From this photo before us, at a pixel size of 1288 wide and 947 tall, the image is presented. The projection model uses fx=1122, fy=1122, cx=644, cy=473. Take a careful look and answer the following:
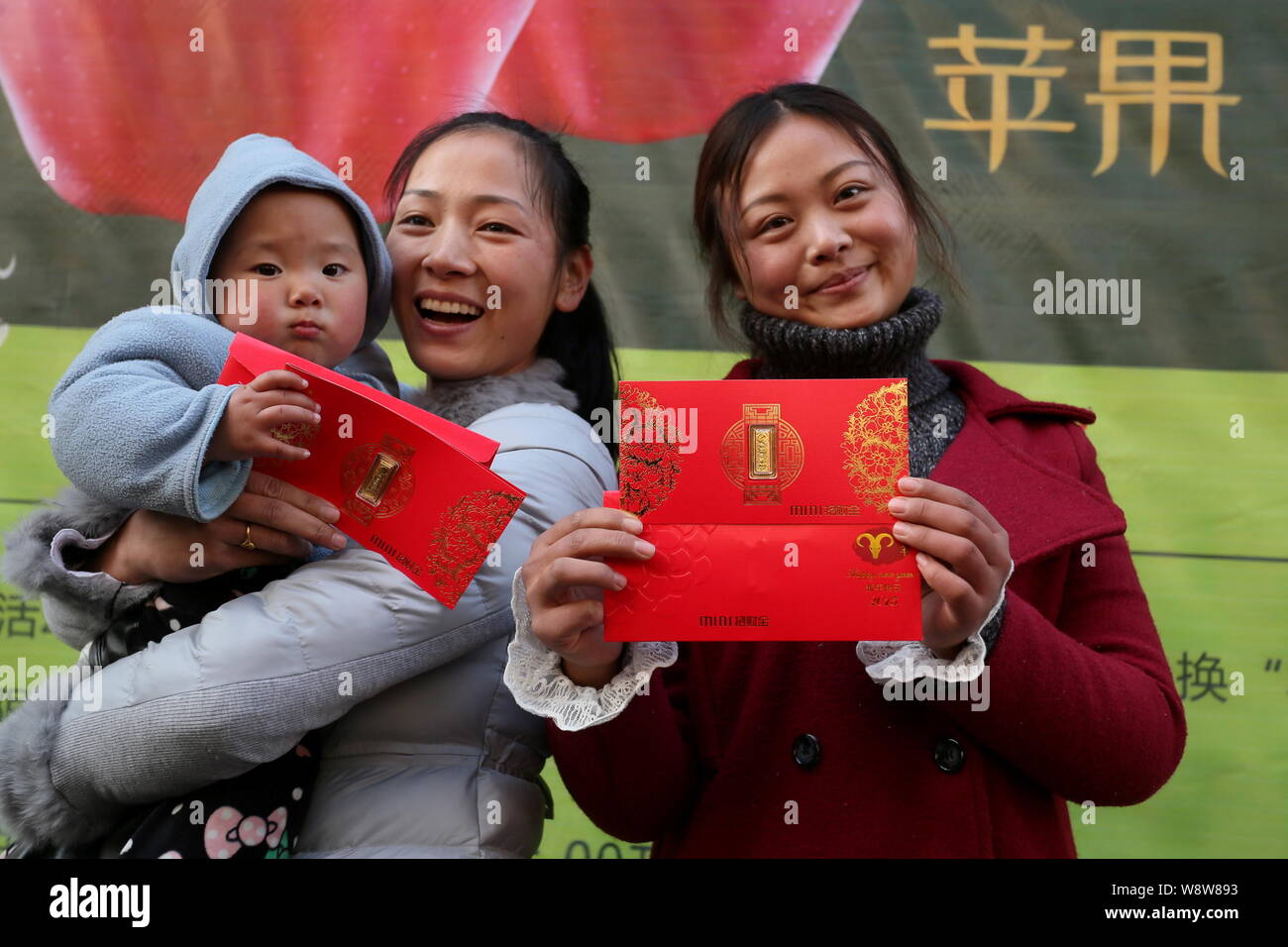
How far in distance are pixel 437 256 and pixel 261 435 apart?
439 mm

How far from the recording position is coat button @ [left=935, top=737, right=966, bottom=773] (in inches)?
50.0

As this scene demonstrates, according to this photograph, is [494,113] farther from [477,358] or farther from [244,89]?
[244,89]

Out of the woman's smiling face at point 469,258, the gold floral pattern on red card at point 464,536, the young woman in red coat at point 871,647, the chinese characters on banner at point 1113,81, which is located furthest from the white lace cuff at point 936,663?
the chinese characters on banner at point 1113,81

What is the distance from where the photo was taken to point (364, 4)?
227 cm

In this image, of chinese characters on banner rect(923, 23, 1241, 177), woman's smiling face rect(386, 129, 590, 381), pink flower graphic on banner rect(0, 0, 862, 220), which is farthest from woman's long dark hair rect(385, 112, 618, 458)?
chinese characters on banner rect(923, 23, 1241, 177)

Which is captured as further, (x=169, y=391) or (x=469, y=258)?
(x=469, y=258)

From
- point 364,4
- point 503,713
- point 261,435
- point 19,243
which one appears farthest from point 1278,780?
point 19,243

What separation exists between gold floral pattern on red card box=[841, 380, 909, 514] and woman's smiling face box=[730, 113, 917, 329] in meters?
0.30

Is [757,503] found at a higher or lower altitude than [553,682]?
higher

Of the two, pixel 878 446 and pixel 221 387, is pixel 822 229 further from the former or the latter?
pixel 221 387

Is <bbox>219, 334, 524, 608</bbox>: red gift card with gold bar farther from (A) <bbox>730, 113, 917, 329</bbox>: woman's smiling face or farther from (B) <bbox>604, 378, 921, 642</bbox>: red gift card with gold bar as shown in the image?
(A) <bbox>730, 113, 917, 329</bbox>: woman's smiling face

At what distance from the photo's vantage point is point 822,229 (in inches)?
55.1

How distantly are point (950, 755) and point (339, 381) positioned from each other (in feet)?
2.61

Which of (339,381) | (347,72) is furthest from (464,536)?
(347,72)
